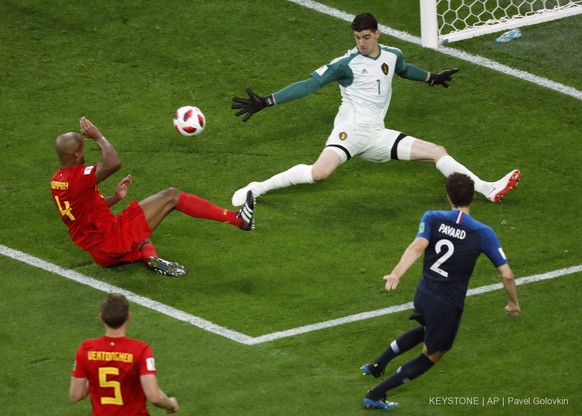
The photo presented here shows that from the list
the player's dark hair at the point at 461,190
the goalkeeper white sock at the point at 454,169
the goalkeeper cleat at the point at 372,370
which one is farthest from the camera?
the goalkeeper white sock at the point at 454,169

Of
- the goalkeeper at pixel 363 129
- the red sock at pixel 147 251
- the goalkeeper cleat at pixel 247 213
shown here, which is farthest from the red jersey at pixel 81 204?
the goalkeeper at pixel 363 129

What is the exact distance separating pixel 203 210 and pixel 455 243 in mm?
3218

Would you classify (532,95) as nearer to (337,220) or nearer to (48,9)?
(337,220)

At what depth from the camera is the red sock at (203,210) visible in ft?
38.2

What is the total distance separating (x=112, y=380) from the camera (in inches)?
315

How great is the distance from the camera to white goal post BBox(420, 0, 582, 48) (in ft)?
52.0

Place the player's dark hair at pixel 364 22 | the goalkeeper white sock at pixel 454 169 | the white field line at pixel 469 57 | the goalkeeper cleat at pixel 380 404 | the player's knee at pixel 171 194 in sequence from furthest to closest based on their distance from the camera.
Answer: the white field line at pixel 469 57, the goalkeeper white sock at pixel 454 169, the player's dark hair at pixel 364 22, the player's knee at pixel 171 194, the goalkeeper cleat at pixel 380 404

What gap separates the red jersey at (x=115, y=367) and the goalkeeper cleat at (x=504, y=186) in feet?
18.2

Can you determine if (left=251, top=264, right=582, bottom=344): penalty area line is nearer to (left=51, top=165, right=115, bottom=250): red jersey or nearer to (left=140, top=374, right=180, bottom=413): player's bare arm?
(left=51, top=165, right=115, bottom=250): red jersey

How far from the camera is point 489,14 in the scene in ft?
53.1

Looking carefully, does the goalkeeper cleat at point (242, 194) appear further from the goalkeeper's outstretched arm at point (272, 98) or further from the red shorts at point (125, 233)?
the red shorts at point (125, 233)

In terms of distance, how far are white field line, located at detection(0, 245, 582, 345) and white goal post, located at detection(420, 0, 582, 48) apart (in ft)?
16.1

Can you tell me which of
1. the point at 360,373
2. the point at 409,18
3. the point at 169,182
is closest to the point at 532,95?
the point at 409,18

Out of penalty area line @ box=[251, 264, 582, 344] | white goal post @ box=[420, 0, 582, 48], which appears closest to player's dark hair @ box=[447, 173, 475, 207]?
penalty area line @ box=[251, 264, 582, 344]
